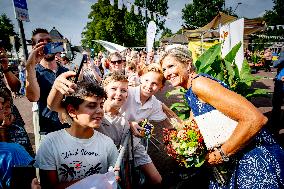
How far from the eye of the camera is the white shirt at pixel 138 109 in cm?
350

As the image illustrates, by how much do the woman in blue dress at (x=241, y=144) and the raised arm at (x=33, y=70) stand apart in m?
1.73

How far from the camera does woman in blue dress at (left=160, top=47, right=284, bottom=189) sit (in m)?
1.81

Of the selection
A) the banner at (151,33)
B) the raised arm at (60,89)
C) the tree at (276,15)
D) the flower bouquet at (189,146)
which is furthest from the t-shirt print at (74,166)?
the tree at (276,15)

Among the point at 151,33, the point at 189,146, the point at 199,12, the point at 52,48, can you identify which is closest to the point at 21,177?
the point at 189,146

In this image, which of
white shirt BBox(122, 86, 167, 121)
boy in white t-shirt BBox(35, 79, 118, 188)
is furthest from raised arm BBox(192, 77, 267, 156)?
white shirt BBox(122, 86, 167, 121)

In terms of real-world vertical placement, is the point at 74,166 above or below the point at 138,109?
below

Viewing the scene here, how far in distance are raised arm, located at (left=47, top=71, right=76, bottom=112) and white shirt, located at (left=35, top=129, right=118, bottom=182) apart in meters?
0.28

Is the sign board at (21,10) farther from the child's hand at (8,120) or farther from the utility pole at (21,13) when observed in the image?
the child's hand at (8,120)

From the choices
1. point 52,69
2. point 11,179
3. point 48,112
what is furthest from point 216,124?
point 52,69

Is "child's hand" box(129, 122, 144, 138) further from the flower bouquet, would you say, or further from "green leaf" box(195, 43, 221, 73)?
"green leaf" box(195, 43, 221, 73)

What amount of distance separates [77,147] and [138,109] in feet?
4.86

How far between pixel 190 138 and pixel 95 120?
2.87 ft

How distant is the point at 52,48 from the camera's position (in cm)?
292

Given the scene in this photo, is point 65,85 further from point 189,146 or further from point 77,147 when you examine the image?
point 189,146
